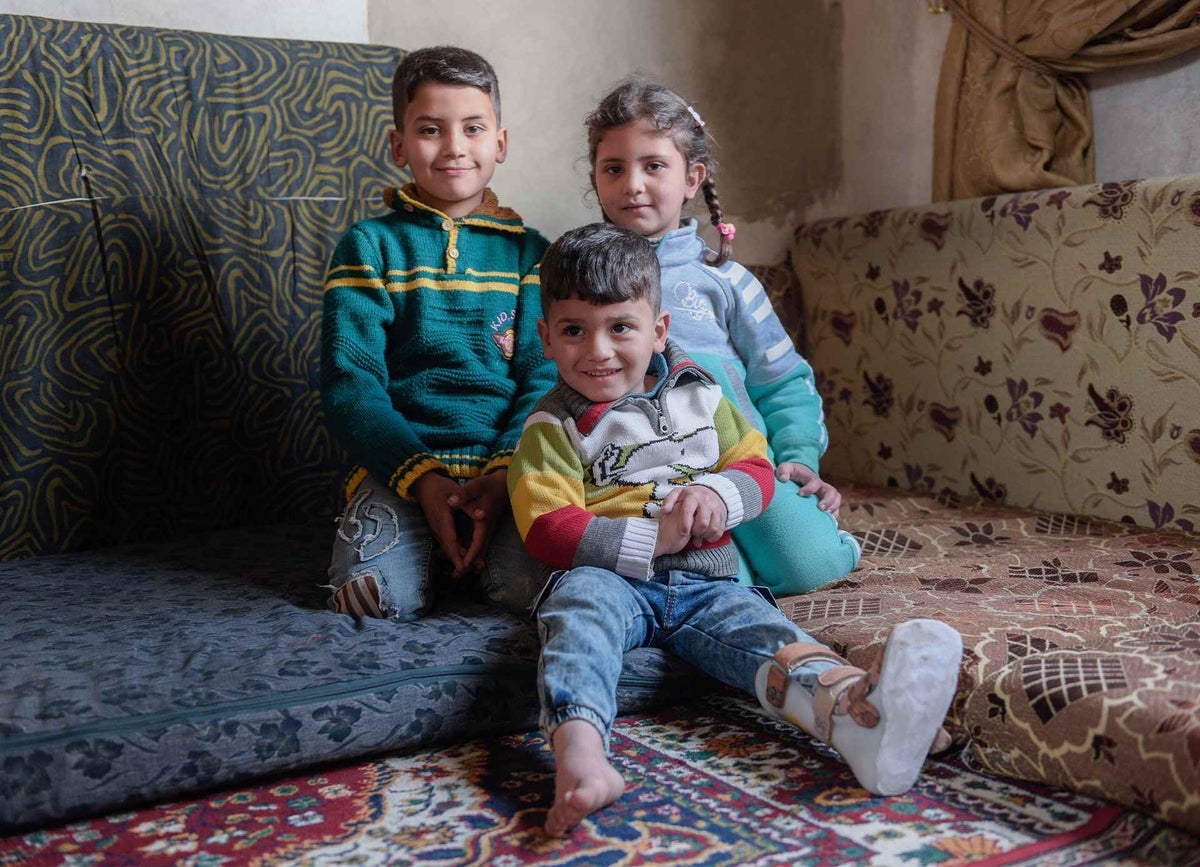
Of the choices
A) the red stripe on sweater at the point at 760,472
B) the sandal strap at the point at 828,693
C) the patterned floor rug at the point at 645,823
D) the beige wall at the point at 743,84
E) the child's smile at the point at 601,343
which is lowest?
the patterned floor rug at the point at 645,823

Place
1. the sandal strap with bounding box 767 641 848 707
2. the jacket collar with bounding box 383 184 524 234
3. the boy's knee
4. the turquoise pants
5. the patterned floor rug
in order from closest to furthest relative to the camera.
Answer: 1. the patterned floor rug
2. the sandal strap with bounding box 767 641 848 707
3. the boy's knee
4. the turquoise pants
5. the jacket collar with bounding box 383 184 524 234

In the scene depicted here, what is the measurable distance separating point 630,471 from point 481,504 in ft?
0.83

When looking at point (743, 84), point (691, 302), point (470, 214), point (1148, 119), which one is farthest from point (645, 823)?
point (743, 84)

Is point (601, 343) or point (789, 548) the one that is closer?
point (601, 343)

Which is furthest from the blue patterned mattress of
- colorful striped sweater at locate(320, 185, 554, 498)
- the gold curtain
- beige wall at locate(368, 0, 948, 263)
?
the gold curtain

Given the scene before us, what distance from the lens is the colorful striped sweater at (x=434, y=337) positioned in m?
1.69

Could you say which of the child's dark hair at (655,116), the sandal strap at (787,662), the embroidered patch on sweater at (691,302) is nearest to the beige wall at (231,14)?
the child's dark hair at (655,116)

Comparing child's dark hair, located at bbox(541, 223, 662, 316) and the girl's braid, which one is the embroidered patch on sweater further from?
child's dark hair, located at bbox(541, 223, 662, 316)

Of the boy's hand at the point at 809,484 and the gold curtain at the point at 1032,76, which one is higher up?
the gold curtain at the point at 1032,76

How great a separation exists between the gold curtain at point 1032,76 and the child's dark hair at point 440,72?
1.13 metres

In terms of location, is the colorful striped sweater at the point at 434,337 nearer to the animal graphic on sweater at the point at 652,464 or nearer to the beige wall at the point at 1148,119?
the animal graphic on sweater at the point at 652,464

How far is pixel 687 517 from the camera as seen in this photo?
1382 millimetres

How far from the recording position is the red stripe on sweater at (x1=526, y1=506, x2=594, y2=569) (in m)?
1.39

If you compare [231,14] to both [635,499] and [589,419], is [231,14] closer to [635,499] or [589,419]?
[589,419]
